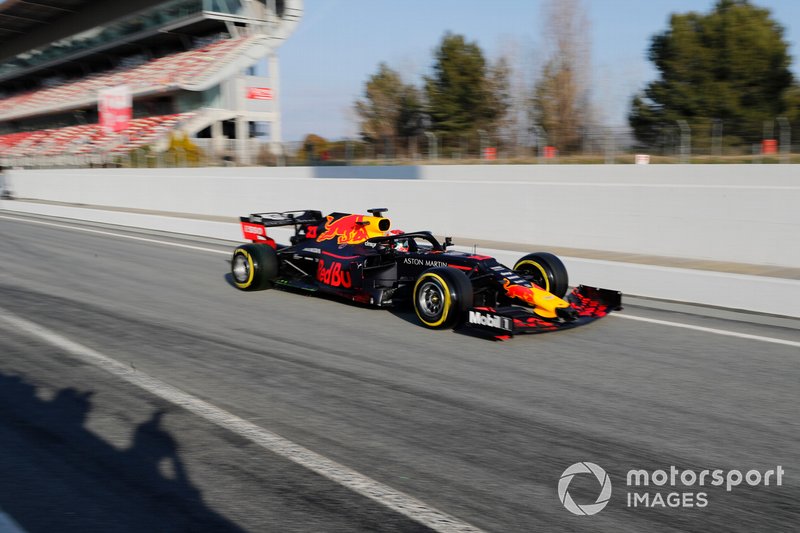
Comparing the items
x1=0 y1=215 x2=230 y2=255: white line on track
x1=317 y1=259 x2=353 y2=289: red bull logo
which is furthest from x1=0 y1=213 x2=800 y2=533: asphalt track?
x1=0 y1=215 x2=230 y2=255: white line on track

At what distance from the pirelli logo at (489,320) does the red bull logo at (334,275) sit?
6.86 feet

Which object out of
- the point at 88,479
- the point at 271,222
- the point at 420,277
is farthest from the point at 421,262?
the point at 88,479

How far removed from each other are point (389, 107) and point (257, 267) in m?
34.8

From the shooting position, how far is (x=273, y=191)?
17.5 m

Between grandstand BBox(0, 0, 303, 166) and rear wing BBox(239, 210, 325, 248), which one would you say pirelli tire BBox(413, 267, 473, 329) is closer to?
rear wing BBox(239, 210, 325, 248)

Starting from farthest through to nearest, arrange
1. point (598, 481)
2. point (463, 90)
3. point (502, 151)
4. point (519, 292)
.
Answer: point (463, 90) < point (502, 151) < point (519, 292) < point (598, 481)

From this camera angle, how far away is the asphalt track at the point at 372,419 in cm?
356

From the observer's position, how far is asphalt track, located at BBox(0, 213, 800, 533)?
3561 mm

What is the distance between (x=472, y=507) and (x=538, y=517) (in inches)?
13.2

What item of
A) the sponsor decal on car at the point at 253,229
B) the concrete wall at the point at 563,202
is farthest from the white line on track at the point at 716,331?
the sponsor decal on car at the point at 253,229

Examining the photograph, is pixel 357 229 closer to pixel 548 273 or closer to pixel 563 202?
pixel 548 273

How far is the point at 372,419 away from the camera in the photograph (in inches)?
187

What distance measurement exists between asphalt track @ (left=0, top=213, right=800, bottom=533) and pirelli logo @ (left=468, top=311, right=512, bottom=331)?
0.22m

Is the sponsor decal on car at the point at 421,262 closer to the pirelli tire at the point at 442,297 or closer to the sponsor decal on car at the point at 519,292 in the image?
the pirelli tire at the point at 442,297
